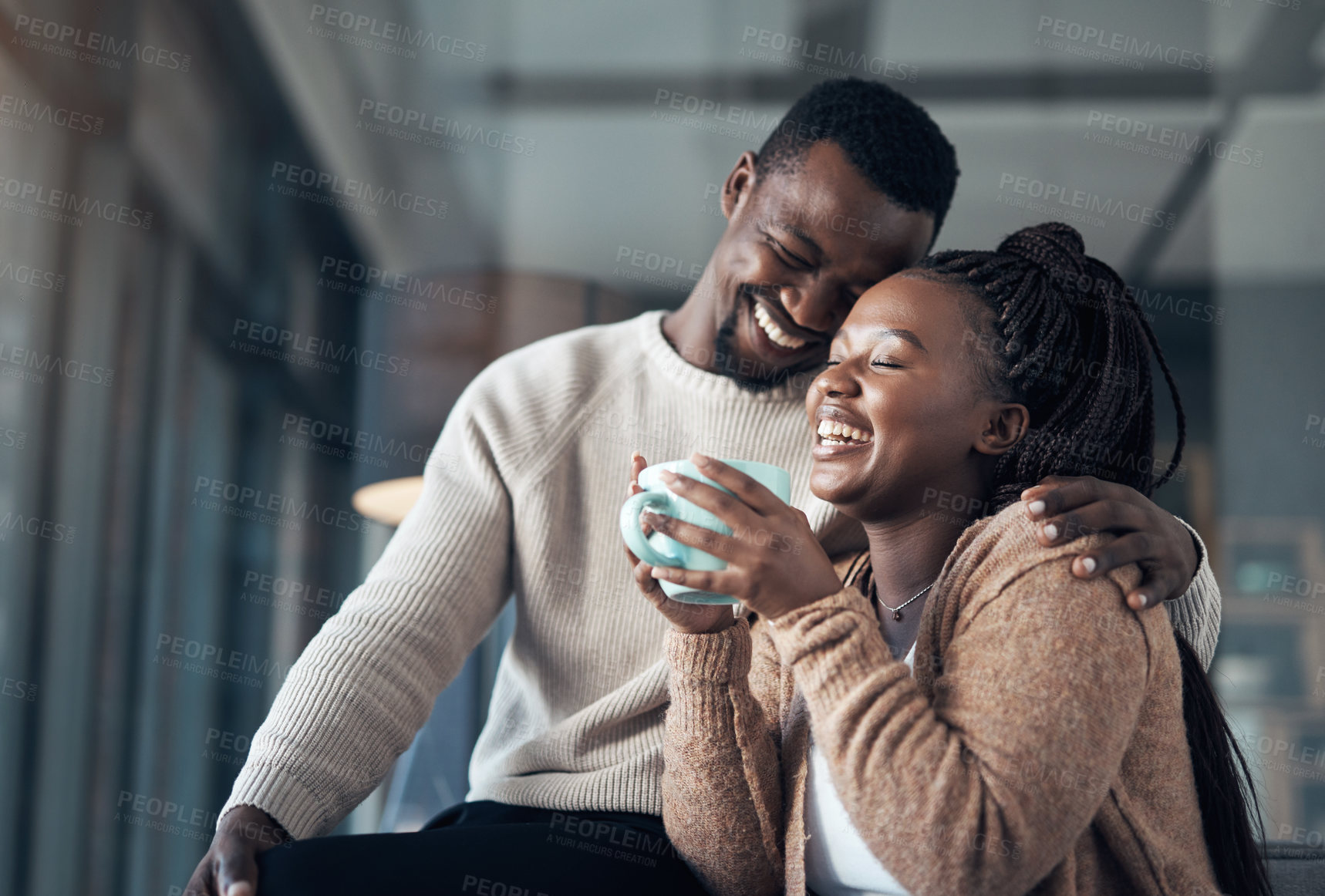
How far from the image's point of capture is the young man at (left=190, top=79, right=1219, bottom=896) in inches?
40.0

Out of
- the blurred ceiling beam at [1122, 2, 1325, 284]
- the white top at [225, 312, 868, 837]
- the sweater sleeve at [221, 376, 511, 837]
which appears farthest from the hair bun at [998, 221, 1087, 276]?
the blurred ceiling beam at [1122, 2, 1325, 284]

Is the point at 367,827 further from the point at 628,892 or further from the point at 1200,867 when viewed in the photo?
the point at 1200,867

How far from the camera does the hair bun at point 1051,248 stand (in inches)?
39.8

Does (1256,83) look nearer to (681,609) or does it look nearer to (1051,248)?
(1051,248)

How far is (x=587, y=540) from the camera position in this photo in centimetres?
131

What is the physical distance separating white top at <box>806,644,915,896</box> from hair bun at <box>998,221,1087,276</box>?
39cm

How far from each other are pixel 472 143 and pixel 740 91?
3.04 ft

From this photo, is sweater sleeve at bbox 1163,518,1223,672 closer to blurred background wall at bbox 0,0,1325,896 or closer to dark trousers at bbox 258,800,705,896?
dark trousers at bbox 258,800,705,896

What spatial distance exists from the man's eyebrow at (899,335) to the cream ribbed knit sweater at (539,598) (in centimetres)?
30

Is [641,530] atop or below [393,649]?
atop

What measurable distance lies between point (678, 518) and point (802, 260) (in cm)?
54

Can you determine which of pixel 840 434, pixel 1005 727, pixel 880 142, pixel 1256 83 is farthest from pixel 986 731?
pixel 1256 83

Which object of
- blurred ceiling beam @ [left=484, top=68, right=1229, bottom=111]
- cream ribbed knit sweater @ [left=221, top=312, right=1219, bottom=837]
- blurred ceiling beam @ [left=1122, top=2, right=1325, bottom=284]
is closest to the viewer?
cream ribbed knit sweater @ [left=221, top=312, right=1219, bottom=837]

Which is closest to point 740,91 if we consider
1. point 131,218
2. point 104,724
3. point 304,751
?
point 131,218
